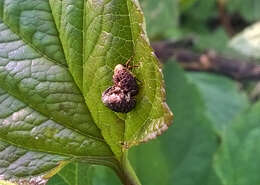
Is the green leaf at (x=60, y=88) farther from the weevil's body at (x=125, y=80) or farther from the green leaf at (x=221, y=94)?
the green leaf at (x=221, y=94)

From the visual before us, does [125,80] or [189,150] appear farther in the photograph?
[189,150]

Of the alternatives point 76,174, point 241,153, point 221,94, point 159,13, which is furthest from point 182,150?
point 221,94

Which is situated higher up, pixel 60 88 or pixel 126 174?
pixel 60 88

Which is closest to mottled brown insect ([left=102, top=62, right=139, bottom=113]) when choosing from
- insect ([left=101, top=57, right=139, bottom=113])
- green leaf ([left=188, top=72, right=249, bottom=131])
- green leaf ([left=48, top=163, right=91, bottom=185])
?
insect ([left=101, top=57, right=139, bottom=113])

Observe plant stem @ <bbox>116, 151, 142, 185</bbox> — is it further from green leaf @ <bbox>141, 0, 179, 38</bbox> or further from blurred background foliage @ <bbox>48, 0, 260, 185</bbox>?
green leaf @ <bbox>141, 0, 179, 38</bbox>

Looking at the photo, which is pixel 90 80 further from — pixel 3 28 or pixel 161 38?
pixel 161 38

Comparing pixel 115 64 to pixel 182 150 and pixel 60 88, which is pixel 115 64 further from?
pixel 182 150
